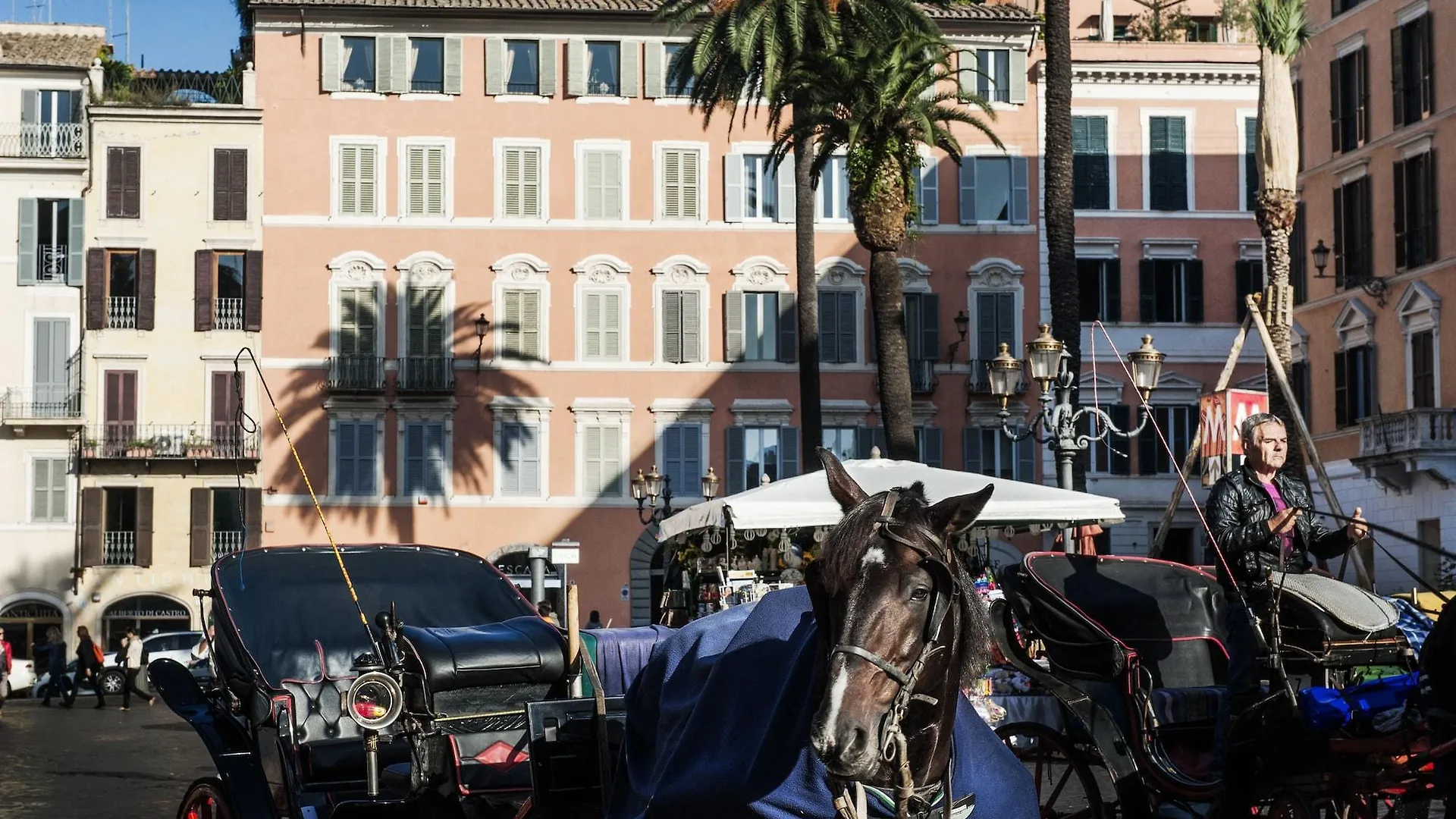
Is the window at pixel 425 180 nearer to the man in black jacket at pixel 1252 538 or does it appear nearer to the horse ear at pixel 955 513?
the man in black jacket at pixel 1252 538

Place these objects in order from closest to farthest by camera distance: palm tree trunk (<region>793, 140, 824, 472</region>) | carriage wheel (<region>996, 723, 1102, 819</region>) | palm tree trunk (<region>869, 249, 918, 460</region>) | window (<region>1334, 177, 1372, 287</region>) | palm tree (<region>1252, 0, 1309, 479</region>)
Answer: carriage wheel (<region>996, 723, 1102, 819</region>) → palm tree (<region>1252, 0, 1309, 479</region>) → palm tree trunk (<region>869, 249, 918, 460</region>) → palm tree trunk (<region>793, 140, 824, 472</region>) → window (<region>1334, 177, 1372, 287</region>)

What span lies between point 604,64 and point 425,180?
4993 millimetres

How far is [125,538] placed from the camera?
44.4m

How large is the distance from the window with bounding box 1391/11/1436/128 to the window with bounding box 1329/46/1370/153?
108 cm

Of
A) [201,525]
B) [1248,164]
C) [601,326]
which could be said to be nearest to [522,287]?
[601,326]

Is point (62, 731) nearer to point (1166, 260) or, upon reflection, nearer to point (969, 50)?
point (969, 50)

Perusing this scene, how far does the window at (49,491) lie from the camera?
4462cm

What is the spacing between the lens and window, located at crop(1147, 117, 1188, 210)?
45125 mm

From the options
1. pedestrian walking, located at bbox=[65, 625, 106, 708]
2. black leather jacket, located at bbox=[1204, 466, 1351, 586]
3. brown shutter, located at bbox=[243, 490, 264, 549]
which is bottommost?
pedestrian walking, located at bbox=[65, 625, 106, 708]

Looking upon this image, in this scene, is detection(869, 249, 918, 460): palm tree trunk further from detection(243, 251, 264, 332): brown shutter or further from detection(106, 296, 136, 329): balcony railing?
detection(106, 296, 136, 329): balcony railing

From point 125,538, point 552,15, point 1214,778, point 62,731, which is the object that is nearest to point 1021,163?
point 552,15

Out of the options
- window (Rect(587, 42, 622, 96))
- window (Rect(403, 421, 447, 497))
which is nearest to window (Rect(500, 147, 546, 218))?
window (Rect(587, 42, 622, 96))

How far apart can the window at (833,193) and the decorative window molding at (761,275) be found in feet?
5.08

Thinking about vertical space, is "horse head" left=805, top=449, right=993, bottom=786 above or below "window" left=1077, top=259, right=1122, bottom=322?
below
